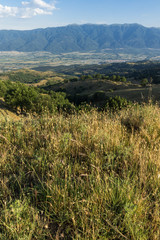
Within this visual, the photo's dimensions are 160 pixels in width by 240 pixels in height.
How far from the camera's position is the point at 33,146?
3.92m

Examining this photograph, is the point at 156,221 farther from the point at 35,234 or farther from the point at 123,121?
the point at 123,121

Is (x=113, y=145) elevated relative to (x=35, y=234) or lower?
elevated

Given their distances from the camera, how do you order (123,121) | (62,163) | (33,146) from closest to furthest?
(62,163)
(33,146)
(123,121)

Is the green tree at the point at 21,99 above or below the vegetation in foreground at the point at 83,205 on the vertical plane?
below

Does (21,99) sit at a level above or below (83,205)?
below

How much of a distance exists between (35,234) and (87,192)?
0.79 metres

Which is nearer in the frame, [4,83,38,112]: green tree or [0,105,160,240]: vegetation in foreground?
[0,105,160,240]: vegetation in foreground

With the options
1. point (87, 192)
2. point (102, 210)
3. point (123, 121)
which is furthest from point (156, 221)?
point (123, 121)

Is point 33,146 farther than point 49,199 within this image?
Yes

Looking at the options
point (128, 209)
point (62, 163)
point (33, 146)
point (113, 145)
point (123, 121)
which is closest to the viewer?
point (128, 209)

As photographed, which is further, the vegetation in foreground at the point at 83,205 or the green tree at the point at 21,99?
the green tree at the point at 21,99

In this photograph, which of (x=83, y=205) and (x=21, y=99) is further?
(x=21, y=99)

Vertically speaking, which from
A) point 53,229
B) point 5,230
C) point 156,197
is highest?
point 156,197

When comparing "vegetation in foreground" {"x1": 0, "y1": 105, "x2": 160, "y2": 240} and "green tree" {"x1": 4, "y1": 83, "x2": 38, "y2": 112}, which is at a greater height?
"vegetation in foreground" {"x1": 0, "y1": 105, "x2": 160, "y2": 240}
